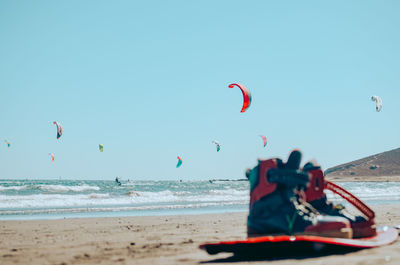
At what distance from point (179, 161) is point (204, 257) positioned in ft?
132

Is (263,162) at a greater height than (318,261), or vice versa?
(263,162)

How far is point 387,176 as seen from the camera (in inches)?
4242

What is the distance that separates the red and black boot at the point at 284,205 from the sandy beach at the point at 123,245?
489 millimetres

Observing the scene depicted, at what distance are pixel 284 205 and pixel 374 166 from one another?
125 meters

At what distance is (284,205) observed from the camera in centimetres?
589

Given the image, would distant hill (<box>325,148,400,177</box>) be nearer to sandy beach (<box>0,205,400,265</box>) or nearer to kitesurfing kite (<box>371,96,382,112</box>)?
kitesurfing kite (<box>371,96,382,112</box>)

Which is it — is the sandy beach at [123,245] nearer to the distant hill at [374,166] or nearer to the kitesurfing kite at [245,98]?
the kitesurfing kite at [245,98]

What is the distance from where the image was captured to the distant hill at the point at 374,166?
377 ft

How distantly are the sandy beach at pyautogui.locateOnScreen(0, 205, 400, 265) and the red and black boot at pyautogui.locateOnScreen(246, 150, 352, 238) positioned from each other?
489 mm

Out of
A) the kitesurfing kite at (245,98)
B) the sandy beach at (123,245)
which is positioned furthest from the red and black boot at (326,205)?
the kitesurfing kite at (245,98)

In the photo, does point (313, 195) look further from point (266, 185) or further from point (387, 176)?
point (387, 176)

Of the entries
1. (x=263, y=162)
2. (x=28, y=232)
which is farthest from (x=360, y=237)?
(x=28, y=232)

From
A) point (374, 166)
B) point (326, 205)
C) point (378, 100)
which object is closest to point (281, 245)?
A: point (326, 205)

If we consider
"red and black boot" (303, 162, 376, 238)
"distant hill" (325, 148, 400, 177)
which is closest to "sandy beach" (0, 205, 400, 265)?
"red and black boot" (303, 162, 376, 238)
